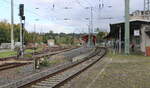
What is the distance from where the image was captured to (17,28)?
9981 centimetres

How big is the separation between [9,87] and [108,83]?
4.28 m

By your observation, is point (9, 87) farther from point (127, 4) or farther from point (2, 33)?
point (2, 33)

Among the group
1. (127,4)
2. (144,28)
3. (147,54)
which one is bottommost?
(147,54)

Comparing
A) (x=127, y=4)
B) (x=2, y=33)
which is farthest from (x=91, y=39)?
(x=2, y=33)

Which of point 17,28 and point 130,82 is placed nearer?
point 130,82

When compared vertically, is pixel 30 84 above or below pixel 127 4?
below

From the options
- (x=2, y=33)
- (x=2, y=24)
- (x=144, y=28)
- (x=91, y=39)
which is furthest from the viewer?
(x=2, y=24)

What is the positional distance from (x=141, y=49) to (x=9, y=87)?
102ft

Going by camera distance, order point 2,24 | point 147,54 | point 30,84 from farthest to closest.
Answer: point 2,24
point 147,54
point 30,84

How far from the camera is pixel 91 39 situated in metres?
50.8

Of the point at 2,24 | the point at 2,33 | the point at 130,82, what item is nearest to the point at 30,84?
the point at 130,82

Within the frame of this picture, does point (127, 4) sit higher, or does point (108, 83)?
point (127, 4)

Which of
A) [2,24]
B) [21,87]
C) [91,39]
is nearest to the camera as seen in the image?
[21,87]

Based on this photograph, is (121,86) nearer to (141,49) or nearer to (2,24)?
(141,49)
